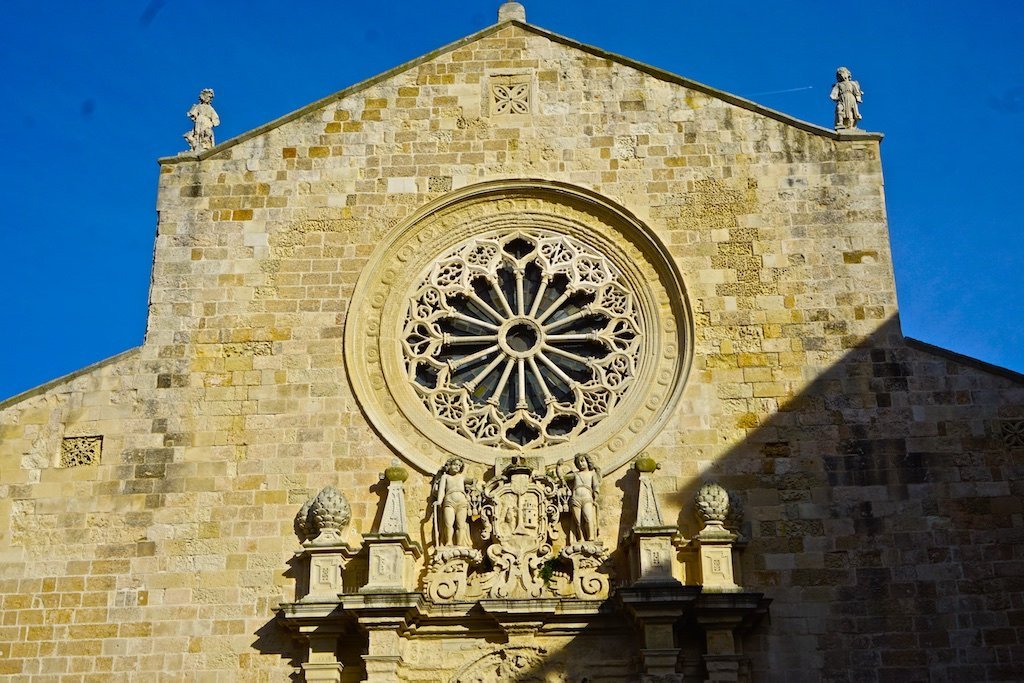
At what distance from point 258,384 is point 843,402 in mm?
5458

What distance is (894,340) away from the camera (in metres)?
12.4

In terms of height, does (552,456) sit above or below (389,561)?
above

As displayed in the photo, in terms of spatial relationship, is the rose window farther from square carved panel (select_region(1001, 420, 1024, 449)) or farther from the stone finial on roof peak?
square carved panel (select_region(1001, 420, 1024, 449))

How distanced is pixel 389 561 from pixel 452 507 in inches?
30.7

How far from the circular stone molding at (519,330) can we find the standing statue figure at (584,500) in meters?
0.31

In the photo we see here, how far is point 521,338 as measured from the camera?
12.9 metres

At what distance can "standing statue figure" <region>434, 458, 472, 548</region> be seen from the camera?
1169cm

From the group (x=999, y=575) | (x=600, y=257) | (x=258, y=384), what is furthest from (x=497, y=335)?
(x=999, y=575)

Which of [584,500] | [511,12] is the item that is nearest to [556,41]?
[511,12]

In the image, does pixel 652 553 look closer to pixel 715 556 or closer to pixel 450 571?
pixel 715 556

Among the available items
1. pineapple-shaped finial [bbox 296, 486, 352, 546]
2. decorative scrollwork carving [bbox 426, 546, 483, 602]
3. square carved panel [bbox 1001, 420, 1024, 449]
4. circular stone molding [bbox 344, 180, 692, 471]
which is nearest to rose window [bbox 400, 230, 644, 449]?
circular stone molding [bbox 344, 180, 692, 471]

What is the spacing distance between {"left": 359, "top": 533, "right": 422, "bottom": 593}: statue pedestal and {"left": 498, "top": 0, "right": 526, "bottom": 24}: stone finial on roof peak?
19.6ft

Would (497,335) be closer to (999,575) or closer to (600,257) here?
(600,257)

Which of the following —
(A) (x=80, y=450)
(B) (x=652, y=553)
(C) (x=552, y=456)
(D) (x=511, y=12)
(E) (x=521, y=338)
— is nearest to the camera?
(B) (x=652, y=553)
